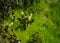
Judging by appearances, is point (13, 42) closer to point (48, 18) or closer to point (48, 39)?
point (48, 39)

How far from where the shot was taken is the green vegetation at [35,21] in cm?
1564

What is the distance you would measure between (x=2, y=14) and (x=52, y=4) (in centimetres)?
420

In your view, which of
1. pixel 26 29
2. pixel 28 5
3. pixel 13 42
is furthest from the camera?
pixel 28 5

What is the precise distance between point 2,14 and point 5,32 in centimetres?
163

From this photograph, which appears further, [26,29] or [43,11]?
[43,11]

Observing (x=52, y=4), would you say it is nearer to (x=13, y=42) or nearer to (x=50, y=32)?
(x=50, y=32)

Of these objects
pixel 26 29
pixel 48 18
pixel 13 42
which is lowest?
pixel 13 42

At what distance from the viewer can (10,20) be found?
16.4 metres

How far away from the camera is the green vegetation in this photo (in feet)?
51.3

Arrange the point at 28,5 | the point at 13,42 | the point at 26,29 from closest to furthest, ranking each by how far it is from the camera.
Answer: the point at 13,42 → the point at 26,29 → the point at 28,5

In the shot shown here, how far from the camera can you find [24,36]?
15.8m

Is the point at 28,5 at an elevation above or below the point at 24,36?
above

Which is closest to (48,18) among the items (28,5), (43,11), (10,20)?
(43,11)

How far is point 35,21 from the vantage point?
1662 cm
